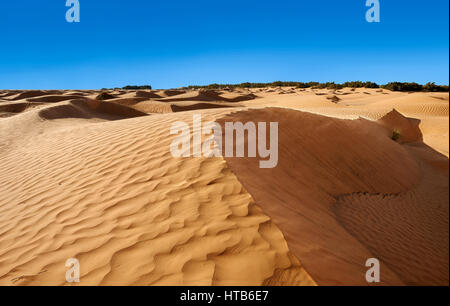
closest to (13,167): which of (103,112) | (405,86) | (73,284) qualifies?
(73,284)

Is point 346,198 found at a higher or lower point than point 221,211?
lower

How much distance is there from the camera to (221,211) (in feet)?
8.80

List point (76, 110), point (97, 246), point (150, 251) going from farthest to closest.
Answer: point (76, 110) < point (97, 246) < point (150, 251)

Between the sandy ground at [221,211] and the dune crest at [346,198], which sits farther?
the dune crest at [346,198]

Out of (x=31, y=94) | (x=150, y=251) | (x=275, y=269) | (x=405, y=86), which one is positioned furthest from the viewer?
(x=405, y=86)

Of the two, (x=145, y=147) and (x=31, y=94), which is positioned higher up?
(x=31, y=94)

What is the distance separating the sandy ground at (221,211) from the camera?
7.09 feet

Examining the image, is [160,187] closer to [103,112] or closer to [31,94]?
[103,112]

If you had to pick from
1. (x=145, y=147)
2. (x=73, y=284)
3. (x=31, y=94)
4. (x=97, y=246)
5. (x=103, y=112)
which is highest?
(x=31, y=94)

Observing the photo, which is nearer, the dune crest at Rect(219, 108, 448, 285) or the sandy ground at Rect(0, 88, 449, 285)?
the sandy ground at Rect(0, 88, 449, 285)

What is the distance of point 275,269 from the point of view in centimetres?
199

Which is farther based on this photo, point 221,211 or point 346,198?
point 346,198

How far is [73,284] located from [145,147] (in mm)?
2847

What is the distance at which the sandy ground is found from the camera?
2162 mm
